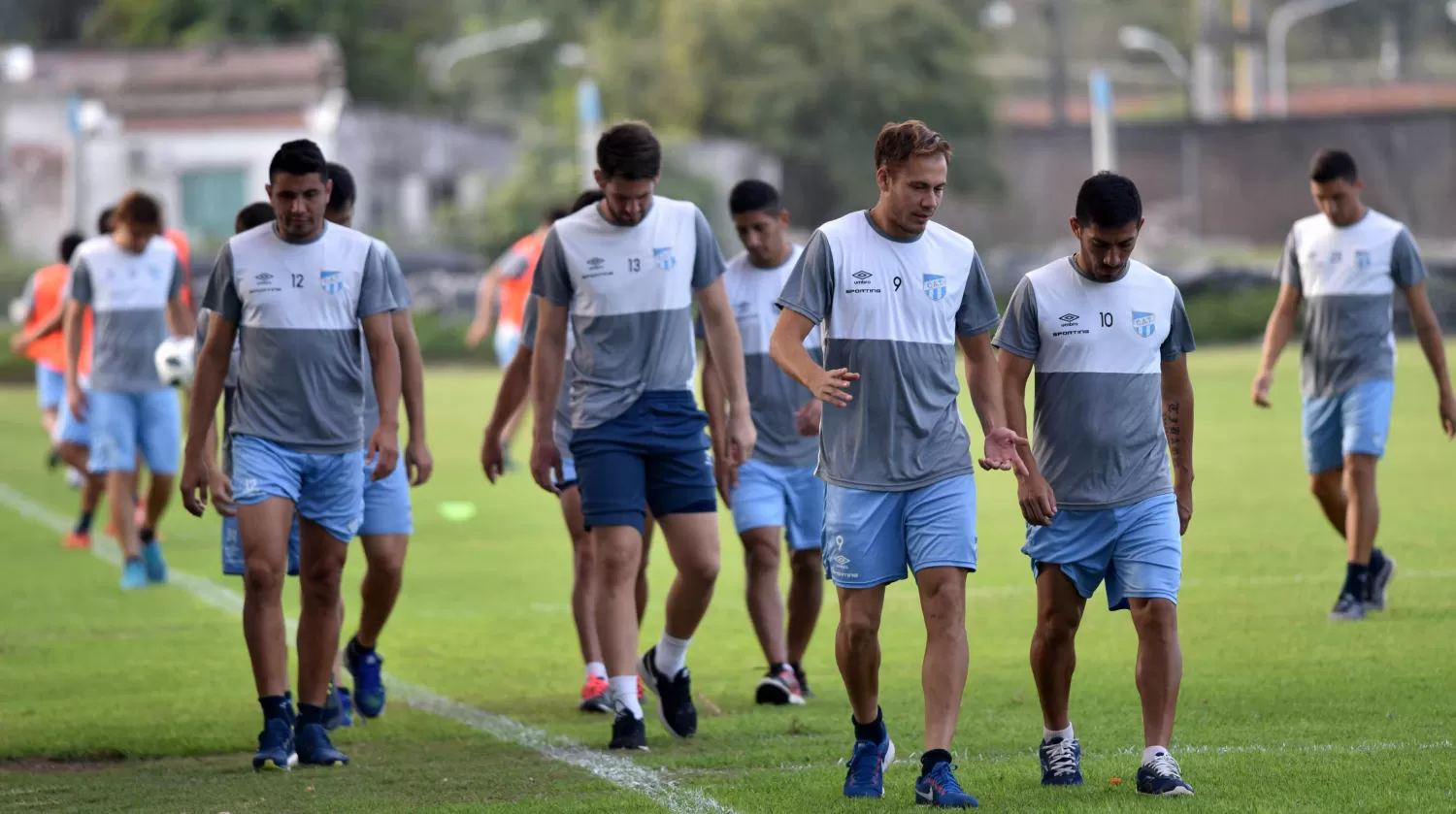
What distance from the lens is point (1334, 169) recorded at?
10.2 meters

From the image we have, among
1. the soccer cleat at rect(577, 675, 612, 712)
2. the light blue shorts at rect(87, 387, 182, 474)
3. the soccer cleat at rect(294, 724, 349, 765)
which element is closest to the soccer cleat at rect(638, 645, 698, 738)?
the soccer cleat at rect(577, 675, 612, 712)

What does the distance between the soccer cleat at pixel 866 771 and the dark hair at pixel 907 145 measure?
1.89 m

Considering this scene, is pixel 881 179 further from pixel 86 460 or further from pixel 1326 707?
pixel 86 460

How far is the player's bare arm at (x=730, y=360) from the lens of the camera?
7.70m

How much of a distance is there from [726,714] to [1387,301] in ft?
14.1

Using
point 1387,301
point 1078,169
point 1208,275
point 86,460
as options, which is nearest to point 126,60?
point 1078,169

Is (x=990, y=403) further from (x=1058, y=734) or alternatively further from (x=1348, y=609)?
(x=1348, y=609)

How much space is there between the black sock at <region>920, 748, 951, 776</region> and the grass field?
179mm

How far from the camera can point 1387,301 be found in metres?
10.4

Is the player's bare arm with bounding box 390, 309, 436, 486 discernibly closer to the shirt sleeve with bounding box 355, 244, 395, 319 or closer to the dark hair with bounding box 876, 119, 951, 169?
the shirt sleeve with bounding box 355, 244, 395, 319

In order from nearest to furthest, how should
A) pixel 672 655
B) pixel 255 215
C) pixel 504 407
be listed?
pixel 672 655 → pixel 504 407 → pixel 255 215

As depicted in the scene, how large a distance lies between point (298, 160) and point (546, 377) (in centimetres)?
125

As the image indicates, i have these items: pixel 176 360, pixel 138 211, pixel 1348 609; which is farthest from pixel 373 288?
pixel 138 211

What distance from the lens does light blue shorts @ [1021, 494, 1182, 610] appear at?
6.45 metres
